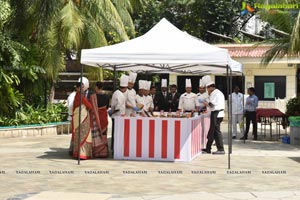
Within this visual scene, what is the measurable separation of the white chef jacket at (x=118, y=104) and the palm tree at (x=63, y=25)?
18.5 feet

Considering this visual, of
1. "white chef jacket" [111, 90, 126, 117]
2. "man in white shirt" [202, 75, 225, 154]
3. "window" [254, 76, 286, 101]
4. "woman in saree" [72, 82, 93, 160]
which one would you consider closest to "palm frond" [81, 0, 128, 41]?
"white chef jacket" [111, 90, 126, 117]

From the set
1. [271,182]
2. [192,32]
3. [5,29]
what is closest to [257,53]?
[192,32]

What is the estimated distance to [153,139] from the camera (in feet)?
36.1

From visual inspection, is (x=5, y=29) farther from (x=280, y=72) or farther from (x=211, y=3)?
(x=211, y=3)

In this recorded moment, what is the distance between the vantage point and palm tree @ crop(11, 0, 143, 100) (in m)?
16.5

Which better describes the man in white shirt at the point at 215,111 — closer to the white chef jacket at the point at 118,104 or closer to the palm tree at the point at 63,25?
the white chef jacket at the point at 118,104

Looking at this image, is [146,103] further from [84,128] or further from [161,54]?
[161,54]

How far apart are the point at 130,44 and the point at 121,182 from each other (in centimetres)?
361

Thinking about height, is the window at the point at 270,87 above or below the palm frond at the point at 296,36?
below

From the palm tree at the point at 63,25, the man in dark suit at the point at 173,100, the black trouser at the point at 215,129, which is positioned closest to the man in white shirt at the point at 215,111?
the black trouser at the point at 215,129

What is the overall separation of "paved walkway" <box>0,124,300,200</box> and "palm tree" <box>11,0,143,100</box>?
5380mm

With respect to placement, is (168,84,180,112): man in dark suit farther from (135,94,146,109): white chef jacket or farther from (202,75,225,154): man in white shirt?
(202,75,225,154): man in white shirt

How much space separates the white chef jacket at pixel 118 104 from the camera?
1161 cm

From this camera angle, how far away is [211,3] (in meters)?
37.5
